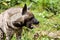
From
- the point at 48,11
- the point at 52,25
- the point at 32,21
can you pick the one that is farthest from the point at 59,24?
the point at 32,21

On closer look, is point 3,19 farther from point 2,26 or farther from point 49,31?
point 49,31

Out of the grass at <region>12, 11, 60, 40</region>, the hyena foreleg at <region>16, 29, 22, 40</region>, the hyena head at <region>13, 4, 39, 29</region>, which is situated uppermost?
the hyena head at <region>13, 4, 39, 29</region>

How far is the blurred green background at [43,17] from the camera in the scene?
23.0ft

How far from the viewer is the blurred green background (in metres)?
7.01

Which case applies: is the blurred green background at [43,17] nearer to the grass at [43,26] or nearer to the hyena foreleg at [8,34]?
the grass at [43,26]

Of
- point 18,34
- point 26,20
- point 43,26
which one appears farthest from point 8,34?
point 43,26

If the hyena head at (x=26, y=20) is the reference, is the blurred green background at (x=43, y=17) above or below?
below

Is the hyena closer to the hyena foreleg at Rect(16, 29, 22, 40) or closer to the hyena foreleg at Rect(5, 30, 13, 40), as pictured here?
the hyena foreleg at Rect(5, 30, 13, 40)

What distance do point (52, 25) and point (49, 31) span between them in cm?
53

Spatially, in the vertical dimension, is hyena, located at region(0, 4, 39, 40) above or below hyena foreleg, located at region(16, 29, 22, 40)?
above

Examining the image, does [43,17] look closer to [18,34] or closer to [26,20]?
[18,34]

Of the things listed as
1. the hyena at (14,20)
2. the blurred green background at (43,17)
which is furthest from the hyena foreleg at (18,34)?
the blurred green background at (43,17)

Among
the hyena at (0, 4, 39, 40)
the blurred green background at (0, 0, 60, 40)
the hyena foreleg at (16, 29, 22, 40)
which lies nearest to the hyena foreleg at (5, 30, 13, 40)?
the hyena at (0, 4, 39, 40)

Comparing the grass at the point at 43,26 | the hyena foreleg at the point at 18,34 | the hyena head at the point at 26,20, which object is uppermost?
the hyena head at the point at 26,20
